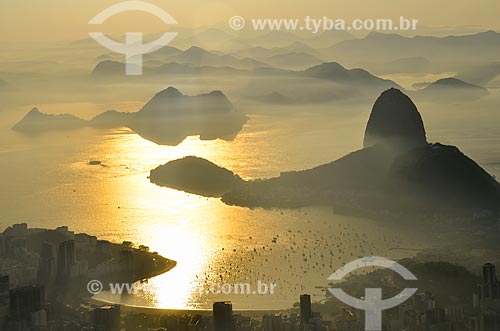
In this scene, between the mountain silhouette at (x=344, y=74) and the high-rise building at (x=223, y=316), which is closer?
the high-rise building at (x=223, y=316)

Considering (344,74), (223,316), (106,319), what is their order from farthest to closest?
(344,74) < (106,319) < (223,316)

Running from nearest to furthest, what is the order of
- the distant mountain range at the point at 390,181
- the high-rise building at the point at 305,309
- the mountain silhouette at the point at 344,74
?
the high-rise building at the point at 305,309 → the distant mountain range at the point at 390,181 → the mountain silhouette at the point at 344,74

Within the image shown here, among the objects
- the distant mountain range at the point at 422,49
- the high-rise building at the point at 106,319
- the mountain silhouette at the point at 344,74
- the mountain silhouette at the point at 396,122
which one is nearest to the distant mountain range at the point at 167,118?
the mountain silhouette at the point at 344,74

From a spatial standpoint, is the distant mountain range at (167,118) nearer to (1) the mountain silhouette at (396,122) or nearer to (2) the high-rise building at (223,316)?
(1) the mountain silhouette at (396,122)

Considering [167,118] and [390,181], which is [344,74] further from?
[390,181]

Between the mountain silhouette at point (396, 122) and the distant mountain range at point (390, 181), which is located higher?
the mountain silhouette at point (396, 122)

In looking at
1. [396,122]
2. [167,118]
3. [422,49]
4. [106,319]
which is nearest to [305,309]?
[106,319]

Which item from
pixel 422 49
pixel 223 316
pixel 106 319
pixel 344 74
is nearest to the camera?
pixel 223 316
